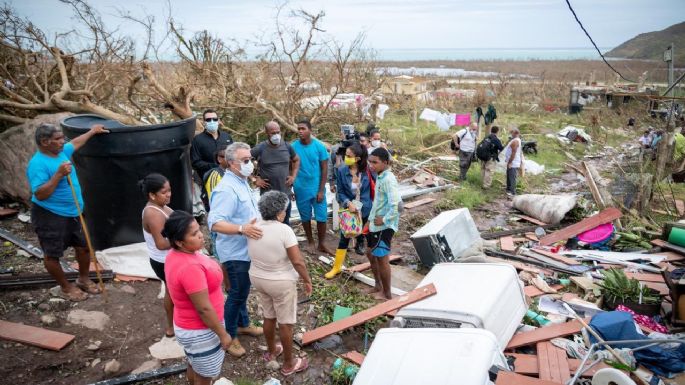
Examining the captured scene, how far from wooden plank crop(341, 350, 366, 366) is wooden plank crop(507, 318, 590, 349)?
4.67ft

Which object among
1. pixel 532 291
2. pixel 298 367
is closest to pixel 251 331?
pixel 298 367

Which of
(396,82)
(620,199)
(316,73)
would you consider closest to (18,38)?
(316,73)

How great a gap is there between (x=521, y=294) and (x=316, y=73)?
874 centimetres

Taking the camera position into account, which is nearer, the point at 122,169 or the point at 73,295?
the point at 73,295

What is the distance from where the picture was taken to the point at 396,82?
21891mm

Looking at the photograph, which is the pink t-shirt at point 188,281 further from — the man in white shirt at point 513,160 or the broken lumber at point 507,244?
the man in white shirt at point 513,160

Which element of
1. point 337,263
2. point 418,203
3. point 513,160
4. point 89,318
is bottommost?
point 418,203

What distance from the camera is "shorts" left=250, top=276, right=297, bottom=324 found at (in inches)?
124

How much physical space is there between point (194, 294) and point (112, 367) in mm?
1633

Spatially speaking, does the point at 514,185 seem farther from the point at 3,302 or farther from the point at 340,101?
the point at 3,302

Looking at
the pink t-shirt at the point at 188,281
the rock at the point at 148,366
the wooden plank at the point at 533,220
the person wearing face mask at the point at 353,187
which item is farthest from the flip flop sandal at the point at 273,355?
the wooden plank at the point at 533,220

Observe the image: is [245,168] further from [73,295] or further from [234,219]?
[73,295]

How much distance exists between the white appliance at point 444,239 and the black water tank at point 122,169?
3179 millimetres

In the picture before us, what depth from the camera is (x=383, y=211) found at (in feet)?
14.7
